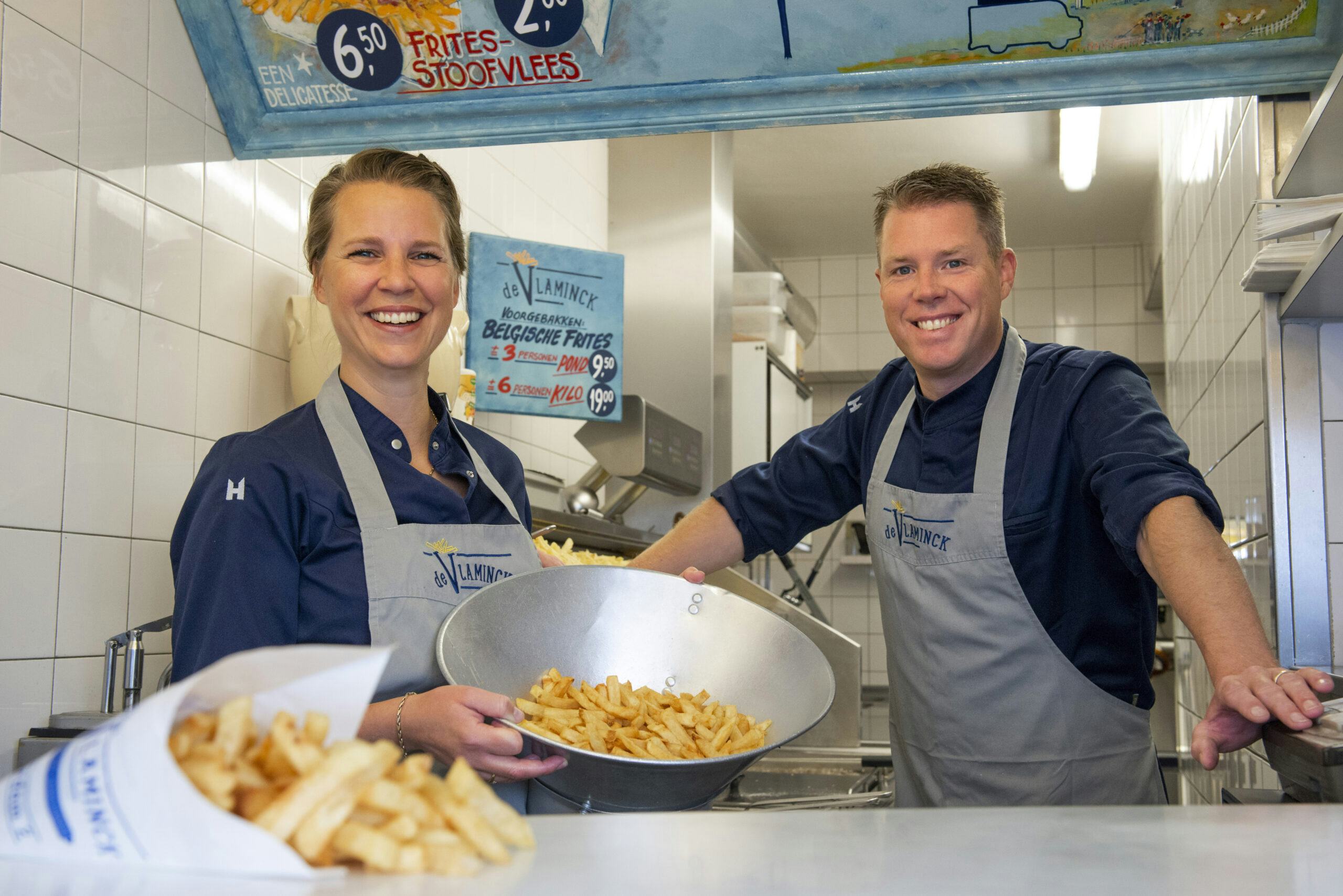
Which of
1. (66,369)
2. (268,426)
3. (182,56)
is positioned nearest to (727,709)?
(268,426)

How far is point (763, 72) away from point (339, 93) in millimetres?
829

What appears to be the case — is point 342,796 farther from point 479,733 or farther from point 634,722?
point 634,722

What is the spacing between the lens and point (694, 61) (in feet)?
7.00

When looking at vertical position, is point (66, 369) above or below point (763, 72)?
below

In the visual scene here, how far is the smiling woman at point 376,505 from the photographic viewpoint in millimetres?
1322

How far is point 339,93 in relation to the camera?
2.24 meters

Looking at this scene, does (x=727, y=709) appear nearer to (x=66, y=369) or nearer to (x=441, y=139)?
(x=66, y=369)

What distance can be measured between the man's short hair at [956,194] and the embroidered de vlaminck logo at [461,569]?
2.77 feet

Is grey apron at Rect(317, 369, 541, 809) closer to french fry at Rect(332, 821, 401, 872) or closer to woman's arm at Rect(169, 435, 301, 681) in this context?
woman's arm at Rect(169, 435, 301, 681)

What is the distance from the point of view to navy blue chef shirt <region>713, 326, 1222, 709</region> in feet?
5.06

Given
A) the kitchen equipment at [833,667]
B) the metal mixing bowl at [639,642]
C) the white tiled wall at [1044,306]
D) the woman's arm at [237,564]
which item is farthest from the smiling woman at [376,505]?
the white tiled wall at [1044,306]

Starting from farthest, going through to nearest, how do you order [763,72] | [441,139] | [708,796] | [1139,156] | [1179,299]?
[1139,156] → [1179,299] → [441,139] → [763,72] → [708,796]

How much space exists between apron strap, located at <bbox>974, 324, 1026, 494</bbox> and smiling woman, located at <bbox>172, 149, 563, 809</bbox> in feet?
2.32

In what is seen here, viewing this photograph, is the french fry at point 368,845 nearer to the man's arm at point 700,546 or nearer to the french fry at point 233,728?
the french fry at point 233,728
